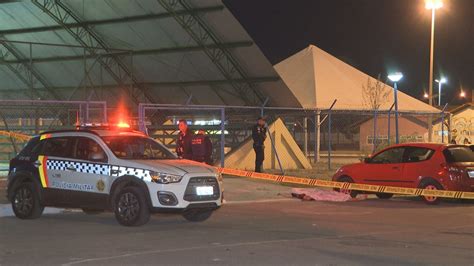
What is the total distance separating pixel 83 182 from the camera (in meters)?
10.5

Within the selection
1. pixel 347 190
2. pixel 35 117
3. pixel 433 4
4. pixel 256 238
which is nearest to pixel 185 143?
pixel 347 190

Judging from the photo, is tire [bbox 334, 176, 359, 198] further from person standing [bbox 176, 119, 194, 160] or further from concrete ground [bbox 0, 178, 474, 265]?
person standing [bbox 176, 119, 194, 160]

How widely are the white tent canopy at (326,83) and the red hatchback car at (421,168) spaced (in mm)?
13107

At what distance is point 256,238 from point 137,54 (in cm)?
1743

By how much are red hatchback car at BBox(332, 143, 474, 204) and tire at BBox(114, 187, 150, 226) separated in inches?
278

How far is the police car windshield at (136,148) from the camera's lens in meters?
10.6

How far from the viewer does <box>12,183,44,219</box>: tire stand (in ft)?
36.2

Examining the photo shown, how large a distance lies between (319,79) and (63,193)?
22.3 meters

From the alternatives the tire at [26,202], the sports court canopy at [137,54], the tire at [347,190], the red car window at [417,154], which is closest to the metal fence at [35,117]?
the sports court canopy at [137,54]

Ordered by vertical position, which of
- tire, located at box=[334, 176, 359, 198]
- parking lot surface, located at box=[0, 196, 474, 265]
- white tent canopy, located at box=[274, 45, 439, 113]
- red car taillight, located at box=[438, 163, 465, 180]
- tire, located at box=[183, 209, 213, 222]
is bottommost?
parking lot surface, located at box=[0, 196, 474, 265]

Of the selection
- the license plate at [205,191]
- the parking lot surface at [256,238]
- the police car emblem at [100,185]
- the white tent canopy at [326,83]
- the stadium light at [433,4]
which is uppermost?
the stadium light at [433,4]

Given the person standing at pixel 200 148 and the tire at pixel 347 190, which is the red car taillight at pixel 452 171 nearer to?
the tire at pixel 347 190

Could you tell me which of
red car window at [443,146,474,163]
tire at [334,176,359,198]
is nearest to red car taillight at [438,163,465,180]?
red car window at [443,146,474,163]

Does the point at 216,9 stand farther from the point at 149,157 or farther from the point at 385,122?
the point at 385,122
